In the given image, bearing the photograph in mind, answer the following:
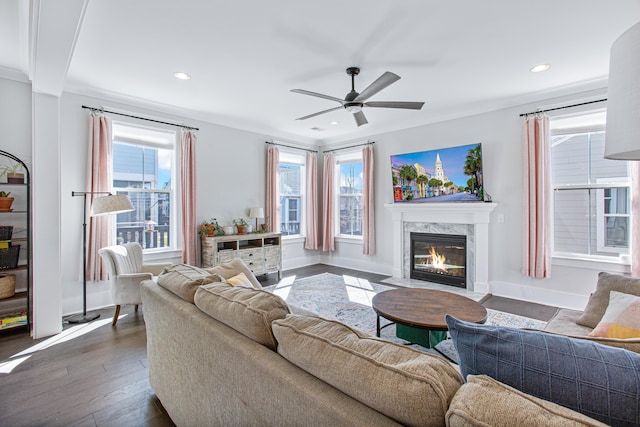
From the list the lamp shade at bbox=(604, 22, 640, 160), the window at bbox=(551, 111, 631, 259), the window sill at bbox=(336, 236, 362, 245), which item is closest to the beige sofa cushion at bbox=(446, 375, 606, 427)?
the lamp shade at bbox=(604, 22, 640, 160)

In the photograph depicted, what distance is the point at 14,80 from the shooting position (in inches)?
131

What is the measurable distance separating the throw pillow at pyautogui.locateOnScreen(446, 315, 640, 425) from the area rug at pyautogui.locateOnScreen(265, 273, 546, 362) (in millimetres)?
1983

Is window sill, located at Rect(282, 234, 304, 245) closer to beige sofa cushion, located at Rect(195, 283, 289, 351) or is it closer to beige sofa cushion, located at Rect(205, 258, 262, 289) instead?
beige sofa cushion, located at Rect(205, 258, 262, 289)

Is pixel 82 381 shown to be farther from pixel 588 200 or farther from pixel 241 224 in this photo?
pixel 588 200

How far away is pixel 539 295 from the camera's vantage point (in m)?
4.10

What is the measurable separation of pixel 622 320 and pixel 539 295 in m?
2.77

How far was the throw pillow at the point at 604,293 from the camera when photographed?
6.67 feet

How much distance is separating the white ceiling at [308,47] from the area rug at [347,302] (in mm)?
2755

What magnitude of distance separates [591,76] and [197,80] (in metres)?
4.55

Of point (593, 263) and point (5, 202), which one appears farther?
point (593, 263)

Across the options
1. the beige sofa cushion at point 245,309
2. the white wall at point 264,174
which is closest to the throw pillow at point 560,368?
the beige sofa cushion at point 245,309

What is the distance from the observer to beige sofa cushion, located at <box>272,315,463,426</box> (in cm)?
72

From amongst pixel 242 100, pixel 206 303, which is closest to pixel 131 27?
pixel 242 100

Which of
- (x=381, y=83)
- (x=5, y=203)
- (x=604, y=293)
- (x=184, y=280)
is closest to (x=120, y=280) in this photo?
(x=5, y=203)
